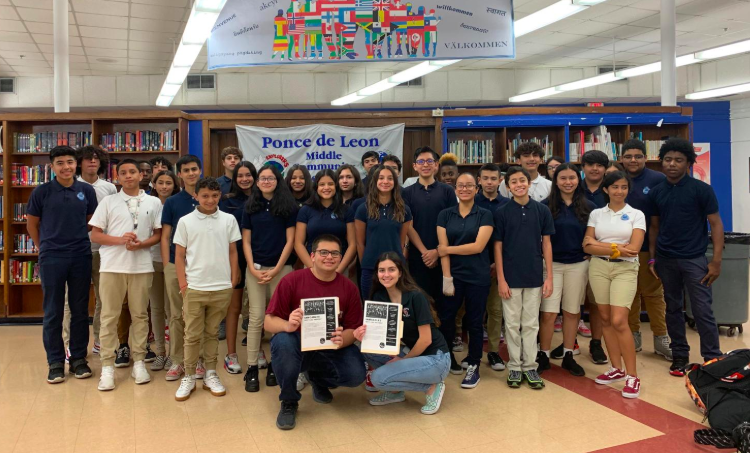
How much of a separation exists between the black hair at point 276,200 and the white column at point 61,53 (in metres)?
4.40

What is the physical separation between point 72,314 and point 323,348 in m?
2.14

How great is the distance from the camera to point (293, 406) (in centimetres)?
330

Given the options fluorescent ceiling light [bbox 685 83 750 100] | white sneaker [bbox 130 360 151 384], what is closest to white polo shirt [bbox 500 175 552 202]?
white sneaker [bbox 130 360 151 384]

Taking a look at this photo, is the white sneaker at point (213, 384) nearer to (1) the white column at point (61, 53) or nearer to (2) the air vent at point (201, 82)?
(1) the white column at point (61, 53)

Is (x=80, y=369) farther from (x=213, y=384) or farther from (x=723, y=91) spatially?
(x=723, y=91)

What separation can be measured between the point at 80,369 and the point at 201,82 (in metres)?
8.72

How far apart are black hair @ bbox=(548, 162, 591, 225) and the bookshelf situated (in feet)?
14.2

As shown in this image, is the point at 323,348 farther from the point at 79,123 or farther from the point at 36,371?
the point at 79,123

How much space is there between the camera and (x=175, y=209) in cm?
400

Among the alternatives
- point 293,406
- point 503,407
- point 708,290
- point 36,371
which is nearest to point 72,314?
point 36,371

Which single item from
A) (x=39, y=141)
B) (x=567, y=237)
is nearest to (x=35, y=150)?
(x=39, y=141)

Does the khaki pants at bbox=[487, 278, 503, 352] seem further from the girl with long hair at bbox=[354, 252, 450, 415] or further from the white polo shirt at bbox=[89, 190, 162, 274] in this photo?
the white polo shirt at bbox=[89, 190, 162, 274]

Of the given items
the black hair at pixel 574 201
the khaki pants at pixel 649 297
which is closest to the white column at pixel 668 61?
the khaki pants at pixel 649 297

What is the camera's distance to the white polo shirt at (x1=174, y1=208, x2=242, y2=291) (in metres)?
3.68
